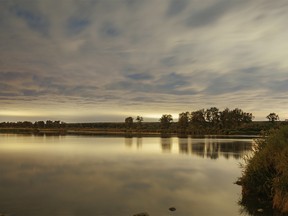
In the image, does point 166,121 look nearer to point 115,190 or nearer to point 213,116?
point 213,116

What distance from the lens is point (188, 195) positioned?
56.5ft

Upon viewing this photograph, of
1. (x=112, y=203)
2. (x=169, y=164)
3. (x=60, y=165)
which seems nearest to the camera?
(x=112, y=203)

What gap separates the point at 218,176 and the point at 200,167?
4.67 metres

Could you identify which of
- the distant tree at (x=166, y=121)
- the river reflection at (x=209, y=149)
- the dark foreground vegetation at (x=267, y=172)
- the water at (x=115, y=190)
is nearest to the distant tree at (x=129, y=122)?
the distant tree at (x=166, y=121)

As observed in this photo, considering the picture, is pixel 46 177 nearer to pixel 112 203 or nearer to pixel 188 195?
pixel 112 203

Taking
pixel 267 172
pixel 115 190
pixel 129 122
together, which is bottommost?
pixel 115 190

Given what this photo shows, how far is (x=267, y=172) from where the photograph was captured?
51.2 feet

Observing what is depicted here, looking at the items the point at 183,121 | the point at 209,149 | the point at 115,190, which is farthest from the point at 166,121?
the point at 115,190

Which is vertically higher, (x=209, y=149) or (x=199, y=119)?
(x=199, y=119)

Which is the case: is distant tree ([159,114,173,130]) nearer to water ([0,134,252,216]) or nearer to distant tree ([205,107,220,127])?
distant tree ([205,107,220,127])

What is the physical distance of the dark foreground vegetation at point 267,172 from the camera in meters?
14.1

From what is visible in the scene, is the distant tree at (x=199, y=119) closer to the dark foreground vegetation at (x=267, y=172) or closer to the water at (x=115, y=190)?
the water at (x=115, y=190)

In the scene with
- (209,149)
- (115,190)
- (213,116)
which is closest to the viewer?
(115,190)

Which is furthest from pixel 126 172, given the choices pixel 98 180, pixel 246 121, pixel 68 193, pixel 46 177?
pixel 246 121
